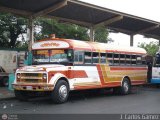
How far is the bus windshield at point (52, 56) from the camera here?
16547mm

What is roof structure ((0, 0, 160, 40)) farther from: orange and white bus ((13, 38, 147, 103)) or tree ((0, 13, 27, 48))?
tree ((0, 13, 27, 48))

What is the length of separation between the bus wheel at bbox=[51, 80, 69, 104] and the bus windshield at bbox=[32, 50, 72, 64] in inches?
44.5

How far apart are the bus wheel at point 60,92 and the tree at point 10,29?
21609 millimetres

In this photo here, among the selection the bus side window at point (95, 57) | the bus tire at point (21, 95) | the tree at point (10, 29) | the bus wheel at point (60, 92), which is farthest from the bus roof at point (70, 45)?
the tree at point (10, 29)

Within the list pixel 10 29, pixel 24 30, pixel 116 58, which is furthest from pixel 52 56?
pixel 24 30

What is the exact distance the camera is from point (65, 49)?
1662cm

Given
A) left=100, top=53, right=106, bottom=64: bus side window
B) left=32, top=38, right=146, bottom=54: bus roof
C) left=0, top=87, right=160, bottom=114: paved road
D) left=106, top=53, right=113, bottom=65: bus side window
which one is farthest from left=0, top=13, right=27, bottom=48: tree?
left=0, top=87, right=160, bottom=114: paved road

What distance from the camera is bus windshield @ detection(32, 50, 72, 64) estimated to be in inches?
651

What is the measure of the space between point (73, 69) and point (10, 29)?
2222 centimetres

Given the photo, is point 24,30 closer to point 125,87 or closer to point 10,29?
point 10,29

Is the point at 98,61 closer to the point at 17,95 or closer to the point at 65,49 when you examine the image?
the point at 65,49

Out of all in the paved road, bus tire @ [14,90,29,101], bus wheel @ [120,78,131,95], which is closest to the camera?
the paved road

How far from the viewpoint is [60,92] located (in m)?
15.6

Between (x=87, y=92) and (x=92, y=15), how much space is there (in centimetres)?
608
